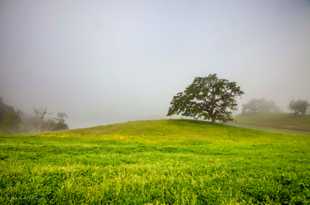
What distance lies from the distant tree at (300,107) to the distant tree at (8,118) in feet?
504

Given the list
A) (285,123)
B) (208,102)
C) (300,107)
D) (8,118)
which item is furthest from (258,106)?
(8,118)

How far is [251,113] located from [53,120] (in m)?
129

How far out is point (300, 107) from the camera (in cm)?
10856

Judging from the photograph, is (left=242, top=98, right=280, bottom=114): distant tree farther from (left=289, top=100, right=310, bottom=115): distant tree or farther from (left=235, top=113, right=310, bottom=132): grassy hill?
(left=289, top=100, right=310, bottom=115): distant tree

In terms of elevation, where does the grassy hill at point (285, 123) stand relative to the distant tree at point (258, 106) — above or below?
below

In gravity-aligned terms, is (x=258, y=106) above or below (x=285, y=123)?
above

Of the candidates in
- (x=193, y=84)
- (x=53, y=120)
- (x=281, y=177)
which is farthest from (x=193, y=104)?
(x=53, y=120)

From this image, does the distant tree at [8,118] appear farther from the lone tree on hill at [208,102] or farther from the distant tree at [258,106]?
the distant tree at [258,106]

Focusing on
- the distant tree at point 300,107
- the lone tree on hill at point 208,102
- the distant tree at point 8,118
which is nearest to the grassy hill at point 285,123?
the distant tree at point 300,107

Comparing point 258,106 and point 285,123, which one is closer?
point 285,123

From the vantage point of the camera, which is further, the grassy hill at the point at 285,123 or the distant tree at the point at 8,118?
the distant tree at the point at 8,118

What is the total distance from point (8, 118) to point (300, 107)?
157174 mm

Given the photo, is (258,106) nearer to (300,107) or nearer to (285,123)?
(300,107)

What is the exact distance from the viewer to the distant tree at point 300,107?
10712cm
